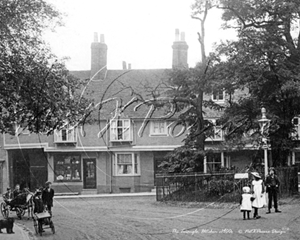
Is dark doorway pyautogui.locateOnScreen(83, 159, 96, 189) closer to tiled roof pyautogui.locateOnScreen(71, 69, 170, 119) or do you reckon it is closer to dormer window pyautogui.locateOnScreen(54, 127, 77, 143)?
dormer window pyautogui.locateOnScreen(54, 127, 77, 143)

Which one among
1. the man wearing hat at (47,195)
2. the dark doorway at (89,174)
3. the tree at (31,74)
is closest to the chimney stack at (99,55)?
the tree at (31,74)

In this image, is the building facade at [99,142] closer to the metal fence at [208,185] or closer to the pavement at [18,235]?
the metal fence at [208,185]

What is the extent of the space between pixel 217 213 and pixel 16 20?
11.2m

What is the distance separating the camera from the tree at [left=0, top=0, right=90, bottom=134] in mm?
16406

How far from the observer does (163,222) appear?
1972cm

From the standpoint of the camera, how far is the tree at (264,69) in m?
27.9

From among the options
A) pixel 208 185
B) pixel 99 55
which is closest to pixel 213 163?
pixel 208 185

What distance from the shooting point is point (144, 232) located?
56.5ft

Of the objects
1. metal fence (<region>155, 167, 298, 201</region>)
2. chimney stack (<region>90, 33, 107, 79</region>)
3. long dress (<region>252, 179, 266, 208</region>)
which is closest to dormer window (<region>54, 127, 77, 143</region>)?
chimney stack (<region>90, 33, 107, 79</region>)

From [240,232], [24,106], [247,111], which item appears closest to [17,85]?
[24,106]

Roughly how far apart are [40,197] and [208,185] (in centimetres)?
1005

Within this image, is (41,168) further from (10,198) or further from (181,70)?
(181,70)

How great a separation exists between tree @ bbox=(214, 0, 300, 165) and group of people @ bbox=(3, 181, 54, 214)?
1030cm

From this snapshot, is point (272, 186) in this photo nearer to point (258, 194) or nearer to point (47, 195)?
point (258, 194)
